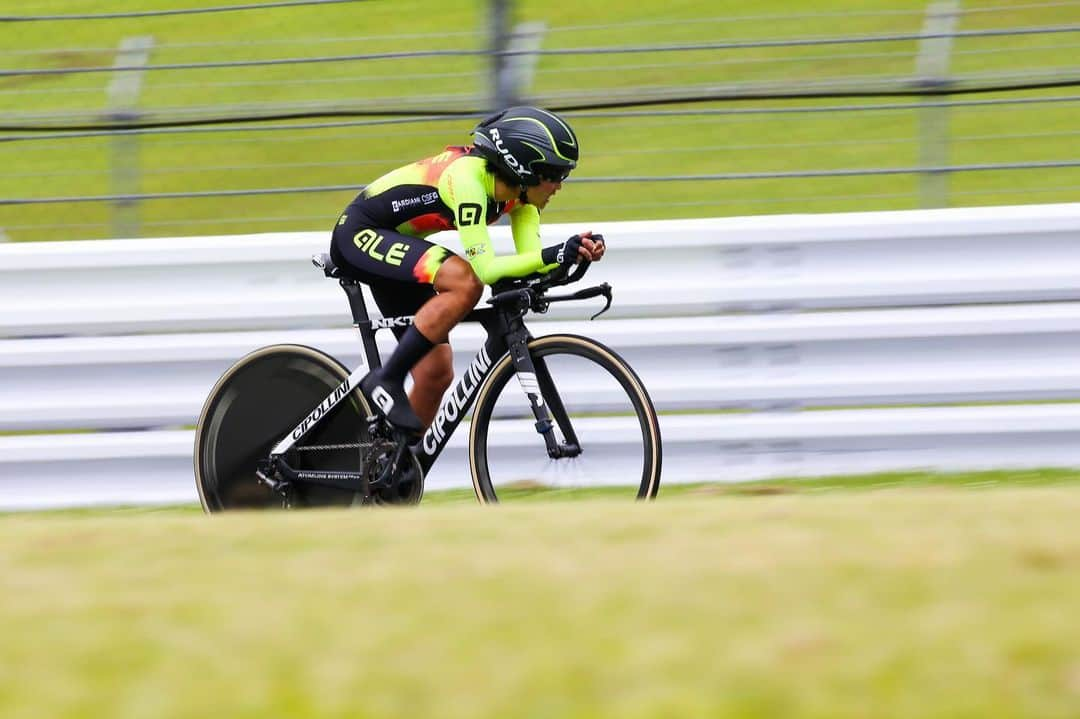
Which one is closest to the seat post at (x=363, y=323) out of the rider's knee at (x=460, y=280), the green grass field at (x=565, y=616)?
the rider's knee at (x=460, y=280)

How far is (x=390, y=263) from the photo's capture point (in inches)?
250

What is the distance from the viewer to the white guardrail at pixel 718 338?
6977 mm

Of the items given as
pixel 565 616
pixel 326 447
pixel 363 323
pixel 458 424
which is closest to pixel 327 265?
pixel 363 323

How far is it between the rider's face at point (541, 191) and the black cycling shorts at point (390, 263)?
38cm

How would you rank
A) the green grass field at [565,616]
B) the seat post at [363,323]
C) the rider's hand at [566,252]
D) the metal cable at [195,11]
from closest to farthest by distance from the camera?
the green grass field at [565,616] → the rider's hand at [566,252] → the seat post at [363,323] → the metal cable at [195,11]

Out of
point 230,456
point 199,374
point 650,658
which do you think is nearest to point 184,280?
point 199,374

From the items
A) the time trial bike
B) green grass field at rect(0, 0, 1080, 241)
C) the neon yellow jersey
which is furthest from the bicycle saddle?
green grass field at rect(0, 0, 1080, 241)

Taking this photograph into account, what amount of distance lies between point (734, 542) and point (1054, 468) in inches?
128

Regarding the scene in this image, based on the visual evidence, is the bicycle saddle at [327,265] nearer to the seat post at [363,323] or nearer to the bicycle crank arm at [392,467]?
the seat post at [363,323]

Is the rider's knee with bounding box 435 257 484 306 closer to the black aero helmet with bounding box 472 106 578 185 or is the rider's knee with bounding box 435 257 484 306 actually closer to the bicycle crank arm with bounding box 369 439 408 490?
the black aero helmet with bounding box 472 106 578 185

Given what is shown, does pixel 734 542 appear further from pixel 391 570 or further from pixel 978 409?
pixel 978 409

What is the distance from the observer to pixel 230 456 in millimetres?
6891

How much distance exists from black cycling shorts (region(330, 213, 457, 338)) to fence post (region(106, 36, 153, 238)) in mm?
2247

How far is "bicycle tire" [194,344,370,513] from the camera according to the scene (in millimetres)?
6758
